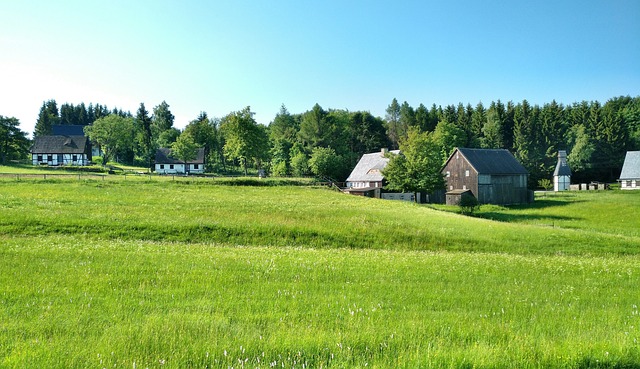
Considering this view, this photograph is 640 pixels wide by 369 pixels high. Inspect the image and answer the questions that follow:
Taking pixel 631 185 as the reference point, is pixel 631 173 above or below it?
above

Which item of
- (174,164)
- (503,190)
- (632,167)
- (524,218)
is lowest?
(524,218)

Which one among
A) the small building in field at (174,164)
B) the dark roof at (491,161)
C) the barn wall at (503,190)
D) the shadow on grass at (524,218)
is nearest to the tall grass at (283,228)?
the shadow on grass at (524,218)

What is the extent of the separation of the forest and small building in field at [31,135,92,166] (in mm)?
5219

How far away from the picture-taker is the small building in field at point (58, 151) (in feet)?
368

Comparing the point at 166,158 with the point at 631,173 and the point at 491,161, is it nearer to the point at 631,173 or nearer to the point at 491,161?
the point at 491,161

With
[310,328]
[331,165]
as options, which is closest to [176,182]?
[331,165]

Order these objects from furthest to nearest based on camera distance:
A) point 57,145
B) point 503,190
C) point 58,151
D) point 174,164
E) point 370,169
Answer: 1. point 174,164
2. point 57,145
3. point 58,151
4. point 370,169
5. point 503,190

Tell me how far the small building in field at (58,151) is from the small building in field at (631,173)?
439ft

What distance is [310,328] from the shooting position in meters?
7.91

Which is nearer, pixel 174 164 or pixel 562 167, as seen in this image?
pixel 562 167

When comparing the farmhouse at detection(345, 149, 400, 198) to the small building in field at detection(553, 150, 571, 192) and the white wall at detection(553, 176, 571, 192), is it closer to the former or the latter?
the small building in field at detection(553, 150, 571, 192)

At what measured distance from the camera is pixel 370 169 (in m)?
95.9

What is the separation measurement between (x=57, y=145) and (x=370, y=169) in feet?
269

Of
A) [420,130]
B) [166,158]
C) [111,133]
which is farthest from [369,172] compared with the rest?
[111,133]
